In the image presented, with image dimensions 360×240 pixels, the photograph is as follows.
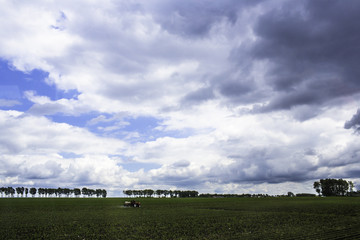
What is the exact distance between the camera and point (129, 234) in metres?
28.9

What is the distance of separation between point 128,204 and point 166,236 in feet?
203

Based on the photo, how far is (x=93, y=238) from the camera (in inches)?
1067

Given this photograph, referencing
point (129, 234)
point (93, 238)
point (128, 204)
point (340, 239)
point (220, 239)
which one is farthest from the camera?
point (128, 204)

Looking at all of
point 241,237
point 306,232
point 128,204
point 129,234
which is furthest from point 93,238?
point 128,204

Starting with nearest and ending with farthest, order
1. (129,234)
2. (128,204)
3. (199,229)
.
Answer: (129,234), (199,229), (128,204)

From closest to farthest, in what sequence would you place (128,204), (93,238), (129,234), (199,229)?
(93,238) < (129,234) < (199,229) < (128,204)

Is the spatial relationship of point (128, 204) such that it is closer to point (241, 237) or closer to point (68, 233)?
point (68, 233)

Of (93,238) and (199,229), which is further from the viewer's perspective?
(199,229)

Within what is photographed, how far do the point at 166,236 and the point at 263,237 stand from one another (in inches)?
365

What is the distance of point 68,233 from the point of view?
29938mm

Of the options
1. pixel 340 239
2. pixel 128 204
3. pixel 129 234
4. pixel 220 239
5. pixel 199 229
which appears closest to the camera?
pixel 340 239

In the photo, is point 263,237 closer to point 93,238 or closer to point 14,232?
point 93,238

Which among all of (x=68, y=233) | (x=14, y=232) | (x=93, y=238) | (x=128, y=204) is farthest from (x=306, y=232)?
(x=128, y=204)

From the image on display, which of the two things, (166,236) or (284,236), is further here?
(166,236)
